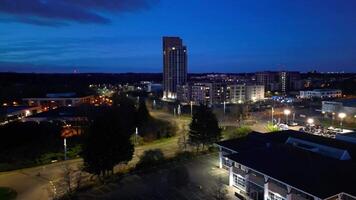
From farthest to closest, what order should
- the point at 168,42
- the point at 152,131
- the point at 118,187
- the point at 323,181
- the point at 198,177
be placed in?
the point at 168,42
the point at 152,131
the point at 198,177
the point at 118,187
the point at 323,181

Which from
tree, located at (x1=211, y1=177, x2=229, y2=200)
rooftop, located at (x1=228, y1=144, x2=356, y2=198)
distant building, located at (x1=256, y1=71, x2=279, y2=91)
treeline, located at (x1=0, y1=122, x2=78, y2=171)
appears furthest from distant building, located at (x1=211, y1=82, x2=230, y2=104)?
tree, located at (x1=211, y1=177, x2=229, y2=200)

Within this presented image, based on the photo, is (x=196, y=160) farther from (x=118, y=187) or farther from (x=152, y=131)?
(x=152, y=131)

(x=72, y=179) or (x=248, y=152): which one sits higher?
(x=248, y=152)

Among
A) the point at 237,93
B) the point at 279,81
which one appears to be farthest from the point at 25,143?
the point at 279,81

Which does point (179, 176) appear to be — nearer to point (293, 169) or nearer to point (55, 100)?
point (293, 169)

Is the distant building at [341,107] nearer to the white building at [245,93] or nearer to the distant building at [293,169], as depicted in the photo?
the white building at [245,93]

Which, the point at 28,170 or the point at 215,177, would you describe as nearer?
the point at 215,177

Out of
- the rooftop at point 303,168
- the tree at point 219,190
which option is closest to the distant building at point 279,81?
the rooftop at point 303,168


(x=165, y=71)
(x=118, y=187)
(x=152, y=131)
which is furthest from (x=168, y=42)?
(x=118, y=187)
